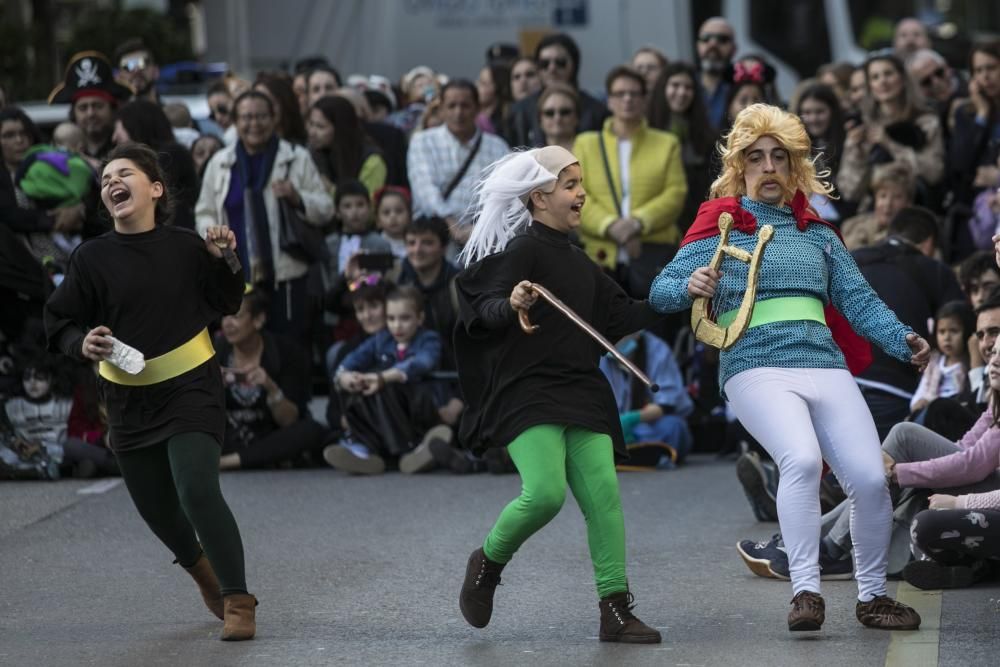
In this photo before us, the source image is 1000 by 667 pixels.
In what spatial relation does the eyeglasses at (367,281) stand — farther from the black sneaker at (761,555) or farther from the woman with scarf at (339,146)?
the black sneaker at (761,555)

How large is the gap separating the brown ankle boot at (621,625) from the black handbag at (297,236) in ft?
20.4

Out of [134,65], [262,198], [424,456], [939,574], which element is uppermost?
[134,65]

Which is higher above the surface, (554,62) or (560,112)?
(554,62)

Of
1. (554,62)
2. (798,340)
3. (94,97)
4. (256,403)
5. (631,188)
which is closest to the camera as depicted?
(798,340)

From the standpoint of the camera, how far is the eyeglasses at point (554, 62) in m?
14.0

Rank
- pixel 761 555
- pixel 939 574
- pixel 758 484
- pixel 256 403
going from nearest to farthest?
pixel 939 574
pixel 761 555
pixel 758 484
pixel 256 403

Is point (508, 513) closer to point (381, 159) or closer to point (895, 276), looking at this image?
point (895, 276)

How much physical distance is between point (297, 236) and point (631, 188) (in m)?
2.14

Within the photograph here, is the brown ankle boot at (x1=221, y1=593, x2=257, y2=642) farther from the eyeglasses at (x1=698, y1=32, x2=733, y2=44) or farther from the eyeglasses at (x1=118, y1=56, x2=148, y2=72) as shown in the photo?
the eyeglasses at (x1=698, y1=32, x2=733, y2=44)

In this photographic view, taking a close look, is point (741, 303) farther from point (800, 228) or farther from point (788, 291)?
point (800, 228)

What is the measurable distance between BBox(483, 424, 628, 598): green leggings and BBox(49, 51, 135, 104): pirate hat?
7063mm

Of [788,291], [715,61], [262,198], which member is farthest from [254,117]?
[788,291]

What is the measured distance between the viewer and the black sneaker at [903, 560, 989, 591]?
7.82 metres

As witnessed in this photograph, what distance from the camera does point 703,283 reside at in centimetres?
684
